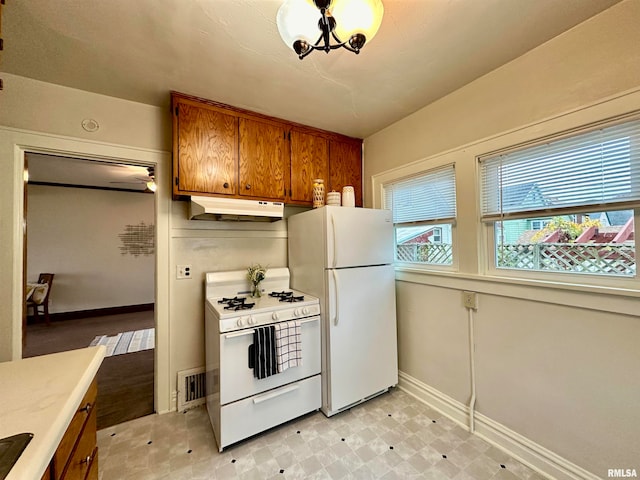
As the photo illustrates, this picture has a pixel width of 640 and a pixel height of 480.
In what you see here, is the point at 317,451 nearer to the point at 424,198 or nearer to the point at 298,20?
the point at 424,198

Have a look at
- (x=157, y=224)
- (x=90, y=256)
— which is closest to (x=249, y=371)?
(x=157, y=224)

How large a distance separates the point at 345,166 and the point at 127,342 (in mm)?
3953

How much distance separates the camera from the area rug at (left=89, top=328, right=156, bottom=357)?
3.54 metres

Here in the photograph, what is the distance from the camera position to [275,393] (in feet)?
6.15

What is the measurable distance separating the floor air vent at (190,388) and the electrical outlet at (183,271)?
801 mm

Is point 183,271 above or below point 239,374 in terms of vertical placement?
above

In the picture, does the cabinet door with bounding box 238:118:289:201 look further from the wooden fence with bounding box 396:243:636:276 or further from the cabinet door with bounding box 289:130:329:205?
the wooden fence with bounding box 396:243:636:276

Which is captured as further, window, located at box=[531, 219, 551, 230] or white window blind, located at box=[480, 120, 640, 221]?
window, located at box=[531, 219, 551, 230]

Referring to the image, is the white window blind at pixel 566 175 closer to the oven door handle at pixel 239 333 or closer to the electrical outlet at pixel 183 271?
the oven door handle at pixel 239 333

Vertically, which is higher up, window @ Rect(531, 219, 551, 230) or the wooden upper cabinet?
the wooden upper cabinet

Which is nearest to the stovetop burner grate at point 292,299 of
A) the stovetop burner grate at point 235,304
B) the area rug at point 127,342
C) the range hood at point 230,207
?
the stovetop burner grate at point 235,304

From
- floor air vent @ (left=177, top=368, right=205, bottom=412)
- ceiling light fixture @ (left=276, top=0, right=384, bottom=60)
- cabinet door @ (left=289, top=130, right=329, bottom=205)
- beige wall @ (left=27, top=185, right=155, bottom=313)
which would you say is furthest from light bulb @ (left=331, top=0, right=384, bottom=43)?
beige wall @ (left=27, top=185, right=155, bottom=313)

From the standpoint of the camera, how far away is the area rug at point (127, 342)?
3545mm

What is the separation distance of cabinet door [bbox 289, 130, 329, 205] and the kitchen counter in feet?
5.99
